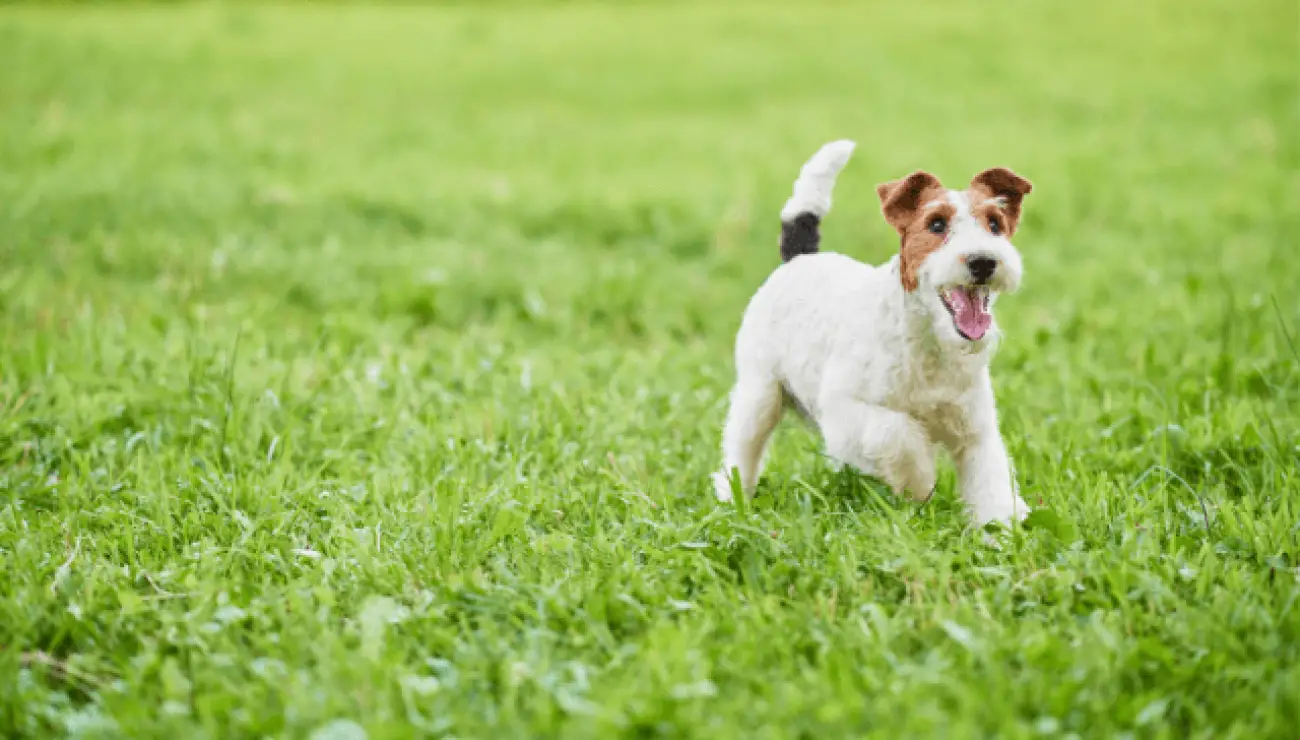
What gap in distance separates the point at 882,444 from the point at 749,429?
2.17 feet

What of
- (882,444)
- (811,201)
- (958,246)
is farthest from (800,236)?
(958,246)

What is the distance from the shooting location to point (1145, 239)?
845 cm

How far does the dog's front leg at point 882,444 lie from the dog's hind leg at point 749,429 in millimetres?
401

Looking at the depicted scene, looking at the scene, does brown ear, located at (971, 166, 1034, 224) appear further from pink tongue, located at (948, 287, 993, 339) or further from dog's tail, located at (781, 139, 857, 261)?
dog's tail, located at (781, 139, 857, 261)

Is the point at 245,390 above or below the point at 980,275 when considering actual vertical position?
below

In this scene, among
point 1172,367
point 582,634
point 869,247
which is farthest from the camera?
point 869,247

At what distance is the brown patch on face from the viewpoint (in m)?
3.34

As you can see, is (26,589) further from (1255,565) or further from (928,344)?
(1255,565)

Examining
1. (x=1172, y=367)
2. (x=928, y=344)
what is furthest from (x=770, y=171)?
(x=928, y=344)

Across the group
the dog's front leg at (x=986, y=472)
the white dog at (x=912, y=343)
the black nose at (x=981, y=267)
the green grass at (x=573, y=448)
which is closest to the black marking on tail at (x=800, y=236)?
the white dog at (x=912, y=343)

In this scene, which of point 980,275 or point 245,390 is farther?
point 245,390

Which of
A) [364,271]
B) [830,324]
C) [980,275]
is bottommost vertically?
[364,271]

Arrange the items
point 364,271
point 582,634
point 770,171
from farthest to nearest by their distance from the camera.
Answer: point 770,171, point 364,271, point 582,634

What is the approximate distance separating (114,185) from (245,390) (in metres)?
4.48
